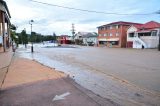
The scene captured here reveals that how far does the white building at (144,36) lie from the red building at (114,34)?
3358mm

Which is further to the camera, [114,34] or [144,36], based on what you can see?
[114,34]

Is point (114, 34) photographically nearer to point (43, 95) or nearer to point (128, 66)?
point (128, 66)

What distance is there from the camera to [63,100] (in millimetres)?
6391

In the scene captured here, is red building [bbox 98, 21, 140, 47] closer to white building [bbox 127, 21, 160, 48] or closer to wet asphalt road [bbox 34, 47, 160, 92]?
white building [bbox 127, 21, 160, 48]

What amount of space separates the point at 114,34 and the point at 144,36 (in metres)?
14.1

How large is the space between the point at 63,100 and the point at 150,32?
52.4 meters

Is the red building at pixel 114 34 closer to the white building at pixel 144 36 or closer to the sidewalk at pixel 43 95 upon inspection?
the white building at pixel 144 36

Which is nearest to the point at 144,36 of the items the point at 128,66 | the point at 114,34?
the point at 114,34

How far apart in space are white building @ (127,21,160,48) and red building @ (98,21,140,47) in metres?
3.36

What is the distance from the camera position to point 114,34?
67.9 m

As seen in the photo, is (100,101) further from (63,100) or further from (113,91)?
(113,91)

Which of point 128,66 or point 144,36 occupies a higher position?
point 144,36

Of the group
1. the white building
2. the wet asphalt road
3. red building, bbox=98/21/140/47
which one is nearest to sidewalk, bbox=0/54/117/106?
the wet asphalt road

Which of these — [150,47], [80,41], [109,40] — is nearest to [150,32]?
[150,47]
